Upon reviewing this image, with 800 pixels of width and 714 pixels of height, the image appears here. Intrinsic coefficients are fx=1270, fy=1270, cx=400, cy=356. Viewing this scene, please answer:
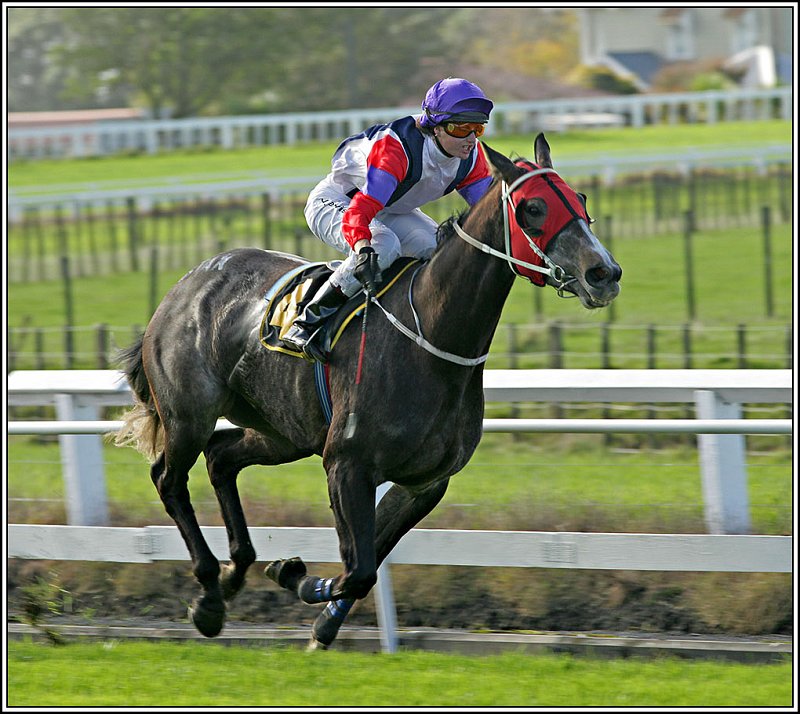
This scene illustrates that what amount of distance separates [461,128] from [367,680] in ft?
6.04

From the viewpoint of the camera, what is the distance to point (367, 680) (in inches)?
165

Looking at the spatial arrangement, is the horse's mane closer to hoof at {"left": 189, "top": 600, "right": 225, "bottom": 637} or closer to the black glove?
the black glove

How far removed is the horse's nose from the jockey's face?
77 centimetres

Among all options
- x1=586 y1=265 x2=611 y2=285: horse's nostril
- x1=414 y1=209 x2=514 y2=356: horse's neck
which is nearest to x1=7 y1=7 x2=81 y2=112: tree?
x1=414 y1=209 x2=514 y2=356: horse's neck

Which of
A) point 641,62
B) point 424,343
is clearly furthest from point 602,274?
point 641,62

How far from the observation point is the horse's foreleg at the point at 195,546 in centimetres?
467

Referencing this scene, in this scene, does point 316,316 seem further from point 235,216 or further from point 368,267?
point 235,216

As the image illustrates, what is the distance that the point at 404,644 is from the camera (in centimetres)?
471

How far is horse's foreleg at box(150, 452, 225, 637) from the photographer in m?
4.67

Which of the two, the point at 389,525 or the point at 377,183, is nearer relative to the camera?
the point at 377,183

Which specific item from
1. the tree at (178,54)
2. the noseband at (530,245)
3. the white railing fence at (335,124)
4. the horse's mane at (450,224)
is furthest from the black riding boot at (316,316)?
the tree at (178,54)

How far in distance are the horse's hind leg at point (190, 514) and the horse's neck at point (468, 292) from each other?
129 cm

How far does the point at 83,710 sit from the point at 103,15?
131 ft

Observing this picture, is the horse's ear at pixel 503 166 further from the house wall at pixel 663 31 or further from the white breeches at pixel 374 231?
the house wall at pixel 663 31
